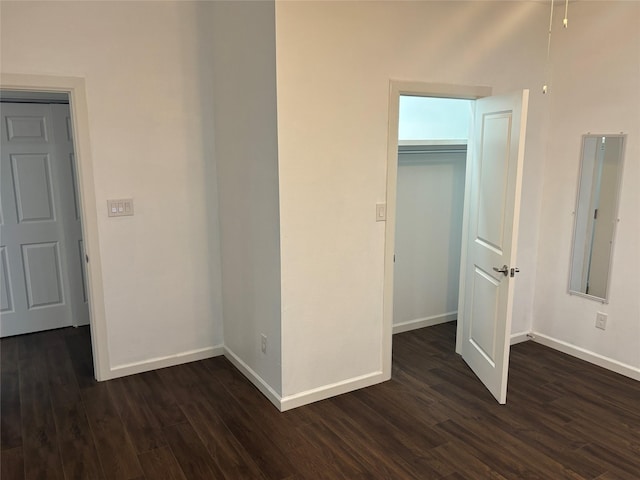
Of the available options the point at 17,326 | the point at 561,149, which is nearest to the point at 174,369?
the point at 17,326

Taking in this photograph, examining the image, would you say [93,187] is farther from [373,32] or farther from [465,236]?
[465,236]

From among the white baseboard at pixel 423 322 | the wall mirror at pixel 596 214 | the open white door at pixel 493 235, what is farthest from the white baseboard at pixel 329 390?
the wall mirror at pixel 596 214

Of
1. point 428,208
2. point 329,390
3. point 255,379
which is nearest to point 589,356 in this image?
point 428,208

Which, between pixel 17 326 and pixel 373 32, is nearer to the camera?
pixel 373 32

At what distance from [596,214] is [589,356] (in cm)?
108

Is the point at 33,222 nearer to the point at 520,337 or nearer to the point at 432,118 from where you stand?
the point at 432,118

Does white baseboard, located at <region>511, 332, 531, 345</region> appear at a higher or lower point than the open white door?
lower

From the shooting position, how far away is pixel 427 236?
431cm

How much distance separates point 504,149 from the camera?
3.06 meters

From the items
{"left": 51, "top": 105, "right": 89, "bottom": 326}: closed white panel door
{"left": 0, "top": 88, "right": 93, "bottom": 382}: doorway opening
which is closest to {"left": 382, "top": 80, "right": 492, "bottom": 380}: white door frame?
{"left": 0, "top": 88, "right": 93, "bottom": 382}: doorway opening

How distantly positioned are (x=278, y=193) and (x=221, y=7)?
1399 mm

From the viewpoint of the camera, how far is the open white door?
2.95 metres

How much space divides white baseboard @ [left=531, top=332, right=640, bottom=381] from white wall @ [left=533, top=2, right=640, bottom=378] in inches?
1.0

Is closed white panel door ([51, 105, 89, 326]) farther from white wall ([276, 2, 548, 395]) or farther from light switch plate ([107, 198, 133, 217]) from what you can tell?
white wall ([276, 2, 548, 395])
